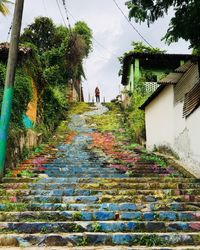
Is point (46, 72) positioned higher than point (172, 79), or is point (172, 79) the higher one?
point (46, 72)

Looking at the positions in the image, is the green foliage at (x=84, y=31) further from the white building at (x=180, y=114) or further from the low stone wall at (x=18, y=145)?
the low stone wall at (x=18, y=145)

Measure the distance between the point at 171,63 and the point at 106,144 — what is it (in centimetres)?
1074

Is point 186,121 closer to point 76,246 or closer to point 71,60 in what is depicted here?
point 76,246

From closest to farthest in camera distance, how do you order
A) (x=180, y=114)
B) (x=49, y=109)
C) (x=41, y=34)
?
1. (x=180, y=114)
2. (x=49, y=109)
3. (x=41, y=34)

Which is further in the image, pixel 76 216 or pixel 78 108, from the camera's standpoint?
pixel 78 108

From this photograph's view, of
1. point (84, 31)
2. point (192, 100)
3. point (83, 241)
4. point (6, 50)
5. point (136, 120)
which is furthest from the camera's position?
point (84, 31)

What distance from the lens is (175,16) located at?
278 inches

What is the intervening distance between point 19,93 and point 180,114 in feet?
17.5

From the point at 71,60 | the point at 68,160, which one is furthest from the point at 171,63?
the point at 68,160

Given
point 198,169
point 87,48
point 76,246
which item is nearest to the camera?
point 76,246

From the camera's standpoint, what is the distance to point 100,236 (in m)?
5.52

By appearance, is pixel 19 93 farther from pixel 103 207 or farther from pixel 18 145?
pixel 103 207

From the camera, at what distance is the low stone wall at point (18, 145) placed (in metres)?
9.50

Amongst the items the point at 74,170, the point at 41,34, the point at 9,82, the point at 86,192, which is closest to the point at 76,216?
the point at 86,192
